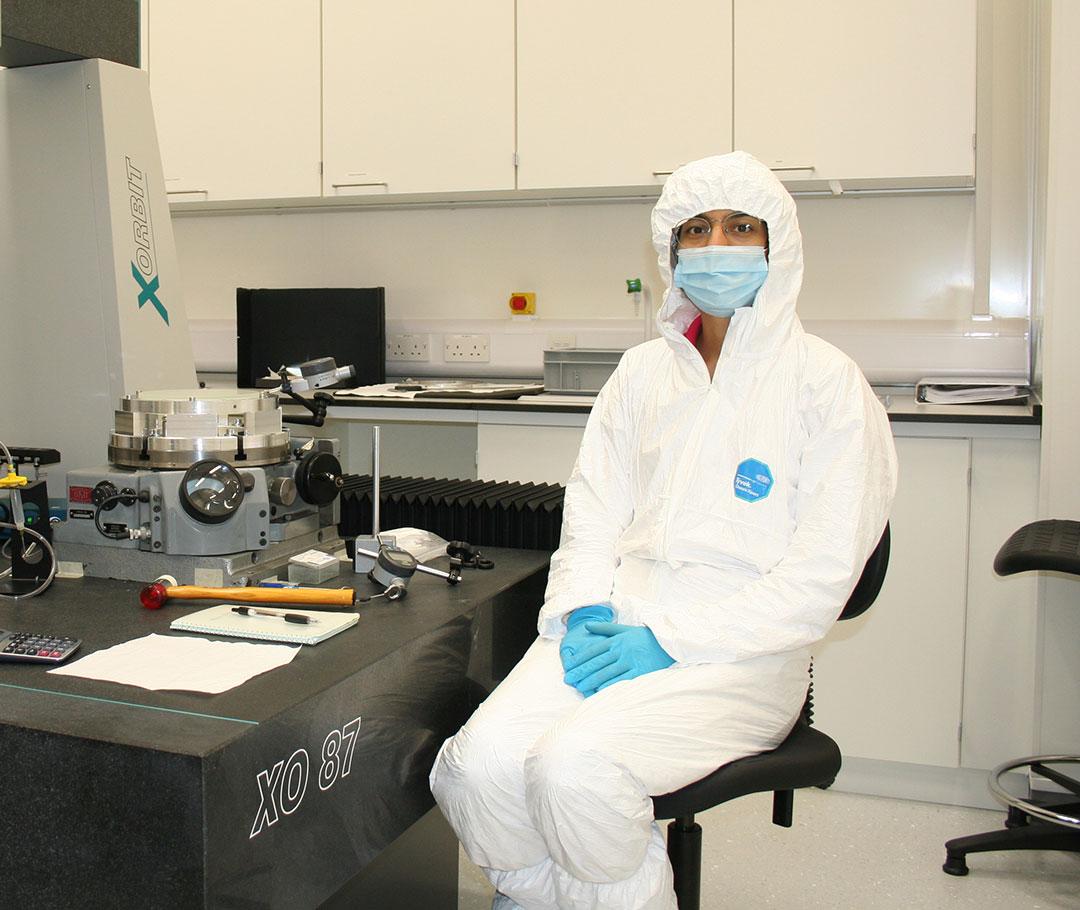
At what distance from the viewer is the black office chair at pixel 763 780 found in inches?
49.9

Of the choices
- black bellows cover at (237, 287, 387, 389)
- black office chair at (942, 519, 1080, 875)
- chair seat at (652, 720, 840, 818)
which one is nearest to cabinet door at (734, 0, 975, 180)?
black office chair at (942, 519, 1080, 875)

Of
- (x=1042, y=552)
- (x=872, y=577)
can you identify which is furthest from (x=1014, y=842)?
(x=872, y=577)

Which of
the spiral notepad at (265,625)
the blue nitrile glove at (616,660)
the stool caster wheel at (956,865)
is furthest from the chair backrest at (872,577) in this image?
the stool caster wheel at (956,865)

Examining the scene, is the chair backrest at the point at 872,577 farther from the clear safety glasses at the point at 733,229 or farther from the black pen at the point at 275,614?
the black pen at the point at 275,614

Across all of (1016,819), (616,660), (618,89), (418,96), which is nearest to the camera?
(616,660)

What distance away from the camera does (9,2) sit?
60.9 inches

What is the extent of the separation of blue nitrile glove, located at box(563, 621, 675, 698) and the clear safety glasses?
587mm

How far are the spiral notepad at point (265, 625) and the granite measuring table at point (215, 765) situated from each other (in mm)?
17

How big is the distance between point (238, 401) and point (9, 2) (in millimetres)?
678

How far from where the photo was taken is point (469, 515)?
5.89ft

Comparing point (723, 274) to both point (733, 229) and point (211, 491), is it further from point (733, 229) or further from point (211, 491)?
point (211, 491)

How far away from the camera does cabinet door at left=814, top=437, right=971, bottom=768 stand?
240 cm

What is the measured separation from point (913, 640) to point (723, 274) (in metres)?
1.26

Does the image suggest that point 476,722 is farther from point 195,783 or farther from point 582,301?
point 582,301
